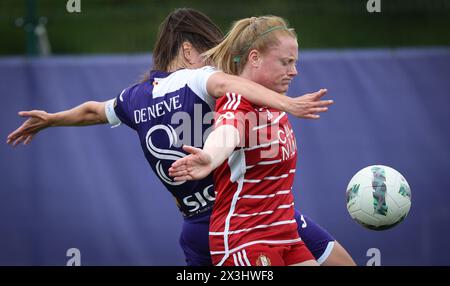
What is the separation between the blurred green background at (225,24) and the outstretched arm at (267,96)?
13.1 feet

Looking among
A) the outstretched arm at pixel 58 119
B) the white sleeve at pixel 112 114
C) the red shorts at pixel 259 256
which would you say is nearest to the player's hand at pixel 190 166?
the red shorts at pixel 259 256

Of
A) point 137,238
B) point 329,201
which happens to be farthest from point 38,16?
point 329,201

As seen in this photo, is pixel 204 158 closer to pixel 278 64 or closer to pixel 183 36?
pixel 278 64

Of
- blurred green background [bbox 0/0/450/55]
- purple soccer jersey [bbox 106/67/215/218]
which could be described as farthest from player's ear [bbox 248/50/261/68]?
blurred green background [bbox 0/0/450/55]

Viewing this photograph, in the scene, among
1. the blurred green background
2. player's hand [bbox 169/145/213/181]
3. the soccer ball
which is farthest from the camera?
the blurred green background

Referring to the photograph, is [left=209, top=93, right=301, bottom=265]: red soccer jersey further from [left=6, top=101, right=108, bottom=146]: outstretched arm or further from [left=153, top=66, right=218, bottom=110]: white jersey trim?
[left=6, top=101, right=108, bottom=146]: outstretched arm

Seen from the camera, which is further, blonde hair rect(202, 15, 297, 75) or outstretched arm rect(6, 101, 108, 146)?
outstretched arm rect(6, 101, 108, 146)

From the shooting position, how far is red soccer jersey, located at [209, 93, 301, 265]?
12.0ft

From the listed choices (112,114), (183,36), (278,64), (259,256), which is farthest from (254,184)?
(112,114)

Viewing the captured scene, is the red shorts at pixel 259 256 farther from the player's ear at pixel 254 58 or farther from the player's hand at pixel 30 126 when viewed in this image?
the player's hand at pixel 30 126

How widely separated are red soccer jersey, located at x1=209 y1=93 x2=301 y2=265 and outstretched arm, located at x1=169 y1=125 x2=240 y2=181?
0.61ft

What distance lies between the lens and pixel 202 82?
397cm

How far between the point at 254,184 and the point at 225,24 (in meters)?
4.35
